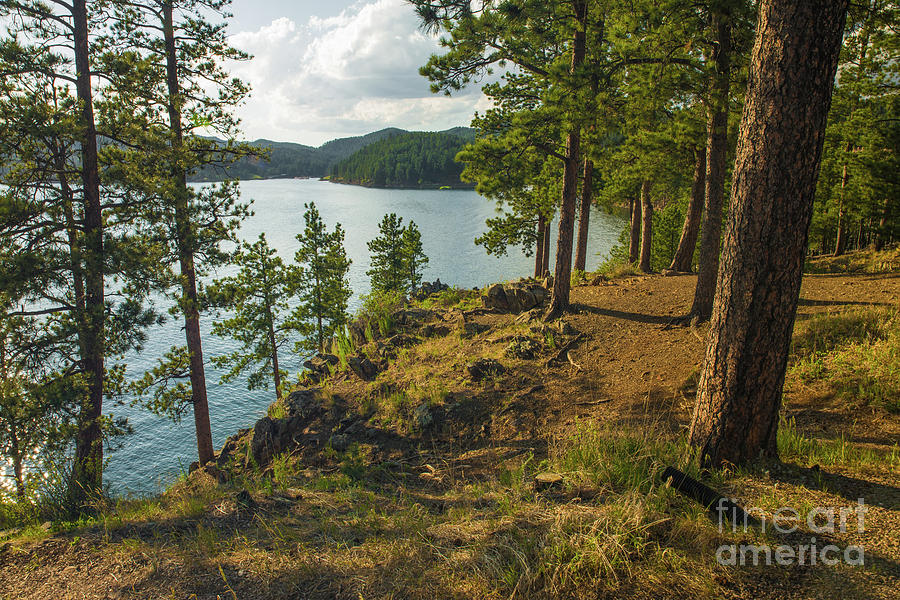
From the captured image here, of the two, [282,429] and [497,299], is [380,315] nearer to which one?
[497,299]

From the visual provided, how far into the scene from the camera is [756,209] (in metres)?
4.09

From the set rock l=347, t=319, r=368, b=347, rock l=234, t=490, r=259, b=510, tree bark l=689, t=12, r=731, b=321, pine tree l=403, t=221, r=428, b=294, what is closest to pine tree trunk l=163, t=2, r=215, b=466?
rock l=347, t=319, r=368, b=347

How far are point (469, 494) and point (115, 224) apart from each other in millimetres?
10562

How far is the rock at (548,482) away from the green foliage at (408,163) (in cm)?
10902

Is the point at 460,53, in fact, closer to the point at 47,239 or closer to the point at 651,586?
the point at 47,239

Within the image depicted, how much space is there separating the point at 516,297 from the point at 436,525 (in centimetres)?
1137

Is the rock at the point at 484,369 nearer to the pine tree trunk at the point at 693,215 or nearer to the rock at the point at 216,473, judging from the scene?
the rock at the point at 216,473

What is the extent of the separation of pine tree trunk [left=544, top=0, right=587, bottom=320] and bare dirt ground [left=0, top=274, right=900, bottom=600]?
3.16 metres

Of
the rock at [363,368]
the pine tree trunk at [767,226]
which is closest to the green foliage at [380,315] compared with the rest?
the rock at [363,368]

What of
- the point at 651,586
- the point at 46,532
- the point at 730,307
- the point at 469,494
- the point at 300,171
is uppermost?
the point at 300,171

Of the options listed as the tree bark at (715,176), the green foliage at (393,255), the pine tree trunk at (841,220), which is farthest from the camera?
the green foliage at (393,255)

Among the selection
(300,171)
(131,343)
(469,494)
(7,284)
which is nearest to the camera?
(469,494)

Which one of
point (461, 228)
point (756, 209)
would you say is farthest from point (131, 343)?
point (461, 228)

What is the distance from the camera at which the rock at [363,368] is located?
13.4 meters
